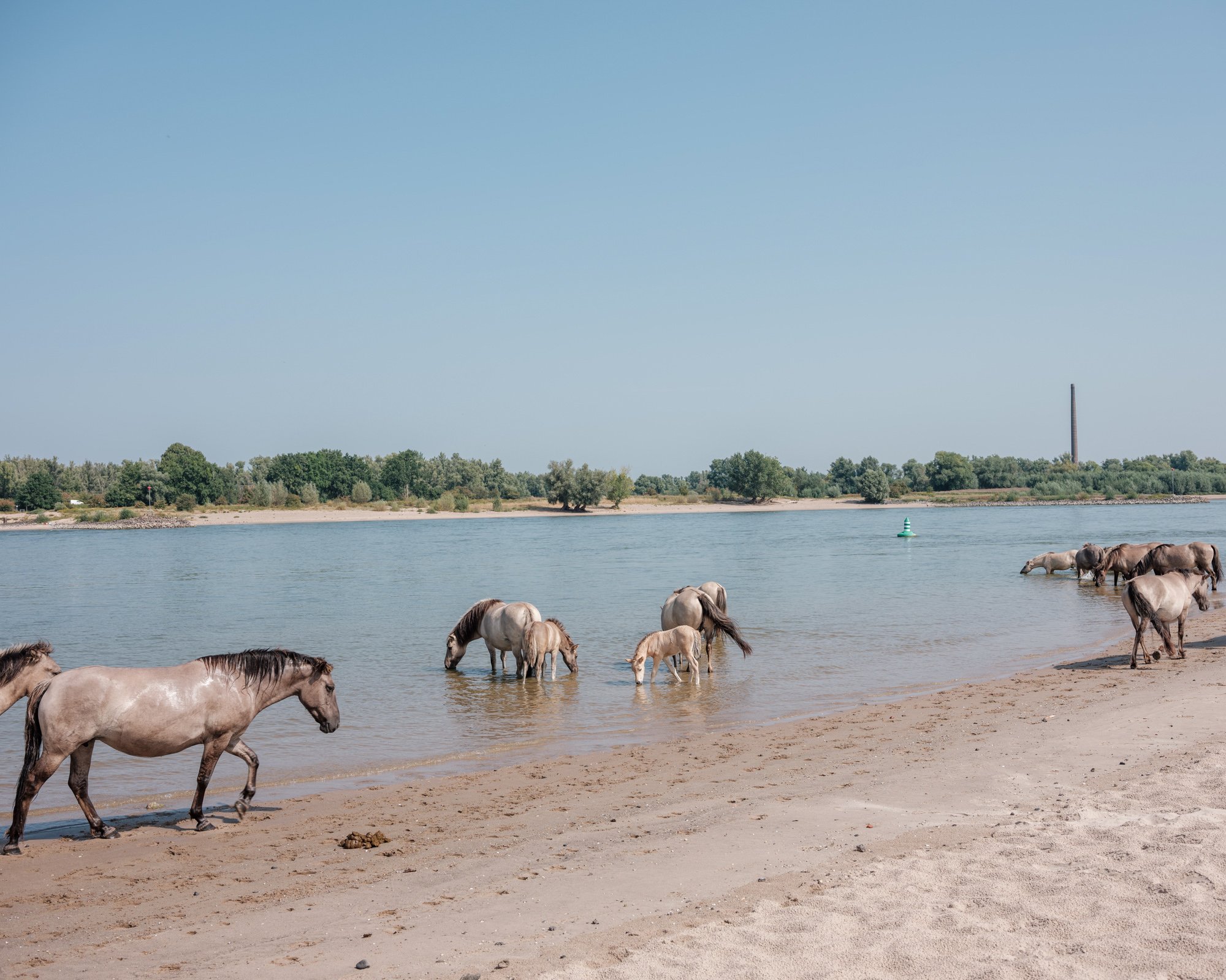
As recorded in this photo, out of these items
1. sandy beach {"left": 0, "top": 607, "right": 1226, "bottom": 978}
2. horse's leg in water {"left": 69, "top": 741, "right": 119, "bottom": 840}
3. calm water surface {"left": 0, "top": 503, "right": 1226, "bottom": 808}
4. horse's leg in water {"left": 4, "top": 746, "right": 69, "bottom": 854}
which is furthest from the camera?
calm water surface {"left": 0, "top": 503, "right": 1226, "bottom": 808}

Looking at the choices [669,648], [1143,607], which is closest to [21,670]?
[669,648]

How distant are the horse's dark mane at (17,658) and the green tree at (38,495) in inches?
4311

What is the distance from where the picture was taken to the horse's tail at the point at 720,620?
54.3 feet

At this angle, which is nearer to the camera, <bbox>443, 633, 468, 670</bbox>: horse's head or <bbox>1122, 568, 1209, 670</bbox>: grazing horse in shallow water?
<bbox>1122, 568, 1209, 670</bbox>: grazing horse in shallow water

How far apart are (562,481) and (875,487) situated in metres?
45.0

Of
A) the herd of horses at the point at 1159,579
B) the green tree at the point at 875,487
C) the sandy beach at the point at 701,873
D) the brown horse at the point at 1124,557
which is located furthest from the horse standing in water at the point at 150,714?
the green tree at the point at 875,487

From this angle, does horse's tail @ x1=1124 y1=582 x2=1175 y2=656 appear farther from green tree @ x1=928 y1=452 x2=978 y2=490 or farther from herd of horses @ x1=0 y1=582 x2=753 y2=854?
green tree @ x1=928 y1=452 x2=978 y2=490

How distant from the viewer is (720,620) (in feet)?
55.0

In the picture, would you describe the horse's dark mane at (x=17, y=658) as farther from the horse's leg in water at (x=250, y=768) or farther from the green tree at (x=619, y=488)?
the green tree at (x=619, y=488)

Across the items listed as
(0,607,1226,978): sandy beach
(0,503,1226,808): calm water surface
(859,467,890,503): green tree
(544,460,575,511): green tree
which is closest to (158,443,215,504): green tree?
(544,460,575,511): green tree

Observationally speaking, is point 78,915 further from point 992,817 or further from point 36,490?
point 36,490

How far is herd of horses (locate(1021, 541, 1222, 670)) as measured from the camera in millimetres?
14383

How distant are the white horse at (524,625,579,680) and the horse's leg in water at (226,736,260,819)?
7.54m

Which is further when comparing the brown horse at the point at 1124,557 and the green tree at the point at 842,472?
the green tree at the point at 842,472
